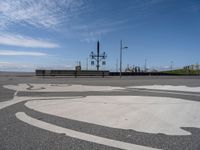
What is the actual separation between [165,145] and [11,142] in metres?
2.82

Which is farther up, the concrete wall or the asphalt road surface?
A: the concrete wall

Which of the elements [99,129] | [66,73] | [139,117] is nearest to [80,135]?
[99,129]

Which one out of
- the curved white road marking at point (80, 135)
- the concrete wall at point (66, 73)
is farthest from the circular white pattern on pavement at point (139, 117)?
the concrete wall at point (66, 73)

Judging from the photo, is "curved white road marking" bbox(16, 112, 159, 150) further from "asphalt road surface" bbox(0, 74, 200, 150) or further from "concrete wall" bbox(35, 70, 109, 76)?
"concrete wall" bbox(35, 70, 109, 76)

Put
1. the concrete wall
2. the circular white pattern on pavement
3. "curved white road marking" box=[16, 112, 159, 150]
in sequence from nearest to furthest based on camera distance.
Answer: "curved white road marking" box=[16, 112, 159, 150] → the circular white pattern on pavement → the concrete wall

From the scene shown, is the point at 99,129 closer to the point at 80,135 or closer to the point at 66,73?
the point at 80,135

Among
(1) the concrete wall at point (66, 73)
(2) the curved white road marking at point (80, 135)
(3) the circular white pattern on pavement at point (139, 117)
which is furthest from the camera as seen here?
(1) the concrete wall at point (66, 73)

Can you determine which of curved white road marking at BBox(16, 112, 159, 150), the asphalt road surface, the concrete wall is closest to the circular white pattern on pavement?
the asphalt road surface

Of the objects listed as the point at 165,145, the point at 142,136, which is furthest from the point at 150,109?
the point at 165,145

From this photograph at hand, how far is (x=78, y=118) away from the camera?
22.9 ft

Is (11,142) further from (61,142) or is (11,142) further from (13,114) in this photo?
(13,114)

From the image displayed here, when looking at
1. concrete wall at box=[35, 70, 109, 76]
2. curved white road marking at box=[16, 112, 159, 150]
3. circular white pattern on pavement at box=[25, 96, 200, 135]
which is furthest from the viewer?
concrete wall at box=[35, 70, 109, 76]

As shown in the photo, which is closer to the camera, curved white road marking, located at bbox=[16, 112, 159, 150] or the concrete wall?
curved white road marking, located at bbox=[16, 112, 159, 150]

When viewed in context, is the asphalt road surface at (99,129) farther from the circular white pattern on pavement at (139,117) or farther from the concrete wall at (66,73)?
the concrete wall at (66,73)
